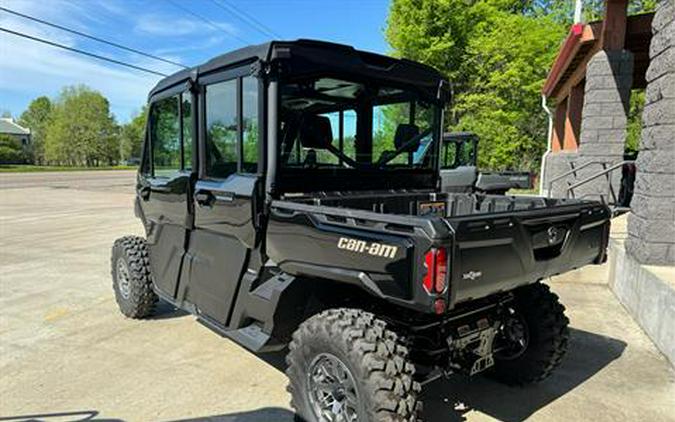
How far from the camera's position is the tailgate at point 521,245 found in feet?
7.52

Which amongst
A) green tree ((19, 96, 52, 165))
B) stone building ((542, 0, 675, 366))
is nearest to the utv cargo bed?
stone building ((542, 0, 675, 366))

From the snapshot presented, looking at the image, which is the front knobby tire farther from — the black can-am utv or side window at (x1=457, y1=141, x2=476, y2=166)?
side window at (x1=457, y1=141, x2=476, y2=166)

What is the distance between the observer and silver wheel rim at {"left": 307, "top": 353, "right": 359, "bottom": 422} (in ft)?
8.63

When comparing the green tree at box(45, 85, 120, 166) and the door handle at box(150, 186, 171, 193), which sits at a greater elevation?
the green tree at box(45, 85, 120, 166)

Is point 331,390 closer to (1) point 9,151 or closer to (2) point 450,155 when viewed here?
(2) point 450,155

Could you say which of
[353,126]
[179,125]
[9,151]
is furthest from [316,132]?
[9,151]

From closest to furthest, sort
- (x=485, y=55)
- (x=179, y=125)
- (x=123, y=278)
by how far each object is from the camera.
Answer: (x=179, y=125) < (x=123, y=278) < (x=485, y=55)

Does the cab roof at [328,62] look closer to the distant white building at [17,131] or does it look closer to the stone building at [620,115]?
the stone building at [620,115]

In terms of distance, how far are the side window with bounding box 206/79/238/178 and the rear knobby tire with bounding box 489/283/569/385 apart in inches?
94.2

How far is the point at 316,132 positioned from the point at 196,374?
83.2 inches

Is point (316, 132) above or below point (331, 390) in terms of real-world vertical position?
above

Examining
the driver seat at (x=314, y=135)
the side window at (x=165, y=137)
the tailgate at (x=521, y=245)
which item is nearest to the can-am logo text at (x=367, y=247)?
the tailgate at (x=521, y=245)

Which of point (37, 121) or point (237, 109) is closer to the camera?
point (237, 109)

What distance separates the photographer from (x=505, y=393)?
355 cm
